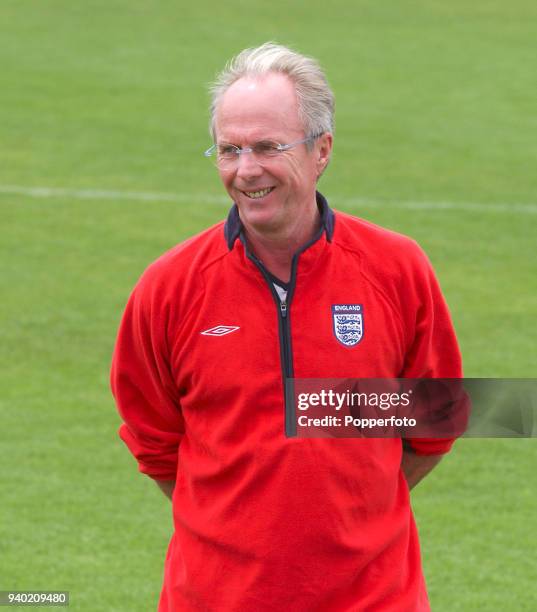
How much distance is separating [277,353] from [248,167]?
0.45 m

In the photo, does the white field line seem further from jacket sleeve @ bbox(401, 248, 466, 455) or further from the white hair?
the white hair

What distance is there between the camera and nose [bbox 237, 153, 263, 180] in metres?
3.58

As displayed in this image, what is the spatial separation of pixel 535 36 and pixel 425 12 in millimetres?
2682

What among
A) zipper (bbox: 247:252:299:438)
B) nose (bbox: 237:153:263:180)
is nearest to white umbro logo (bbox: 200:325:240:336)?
zipper (bbox: 247:252:299:438)

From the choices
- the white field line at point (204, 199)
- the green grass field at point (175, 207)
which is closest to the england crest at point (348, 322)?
the green grass field at point (175, 207)

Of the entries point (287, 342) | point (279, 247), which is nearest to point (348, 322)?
point (287, 342)

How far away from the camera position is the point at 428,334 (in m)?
3.85

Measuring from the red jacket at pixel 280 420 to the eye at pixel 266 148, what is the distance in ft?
0.82

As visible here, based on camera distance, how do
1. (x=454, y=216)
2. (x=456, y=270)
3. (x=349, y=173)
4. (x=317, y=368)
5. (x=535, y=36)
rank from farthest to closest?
(x=535, y=36)
(x=349, y=173)
(x=454, y=216)
(x=456, y=270)
(x=317, y=368)

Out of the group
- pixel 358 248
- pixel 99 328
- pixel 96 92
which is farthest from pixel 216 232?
pixel 96 92

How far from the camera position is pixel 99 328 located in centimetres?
1061

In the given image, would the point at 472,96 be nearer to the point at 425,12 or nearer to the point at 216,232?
the point at 425,12

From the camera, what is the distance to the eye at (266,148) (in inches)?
142

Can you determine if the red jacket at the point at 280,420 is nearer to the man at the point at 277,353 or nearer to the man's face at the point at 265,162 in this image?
the man at the point at 277,353
